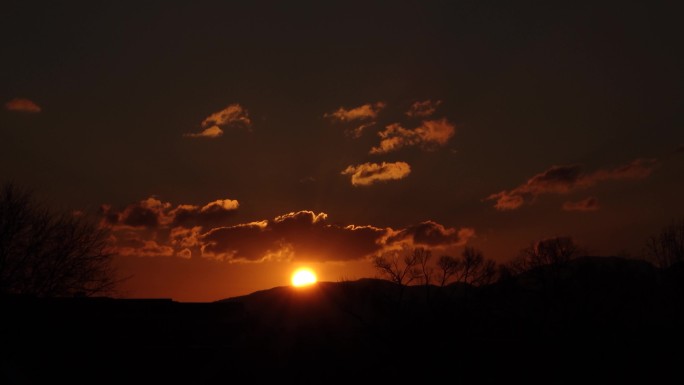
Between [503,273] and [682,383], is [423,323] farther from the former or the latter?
[503,273]

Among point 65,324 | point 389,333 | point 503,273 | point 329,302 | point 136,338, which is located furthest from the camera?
point 503,273

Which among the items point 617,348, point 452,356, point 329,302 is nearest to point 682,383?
point 617,348

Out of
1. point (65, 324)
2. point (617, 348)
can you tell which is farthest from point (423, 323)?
point (65, 324)

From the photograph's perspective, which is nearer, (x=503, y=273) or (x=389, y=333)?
(x=389, y=333)

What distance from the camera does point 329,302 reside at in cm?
8362

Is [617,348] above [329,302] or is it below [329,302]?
below

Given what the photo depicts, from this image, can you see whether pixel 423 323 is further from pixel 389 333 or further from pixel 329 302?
pixel 329 302

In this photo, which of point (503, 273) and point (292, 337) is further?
point (503, 273)

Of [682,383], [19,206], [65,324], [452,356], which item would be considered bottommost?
[682,383]

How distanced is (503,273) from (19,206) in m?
80.2

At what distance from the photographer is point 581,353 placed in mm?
33469

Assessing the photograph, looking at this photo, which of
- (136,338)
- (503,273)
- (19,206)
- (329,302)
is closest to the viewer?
(136,338)

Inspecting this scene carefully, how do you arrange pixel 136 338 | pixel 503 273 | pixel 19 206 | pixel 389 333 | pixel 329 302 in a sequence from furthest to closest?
pixel 503 273 < pixel 329 302 < pixel 19 206 < pixel 389 333 < pixel 136 338

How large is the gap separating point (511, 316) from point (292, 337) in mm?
55260
